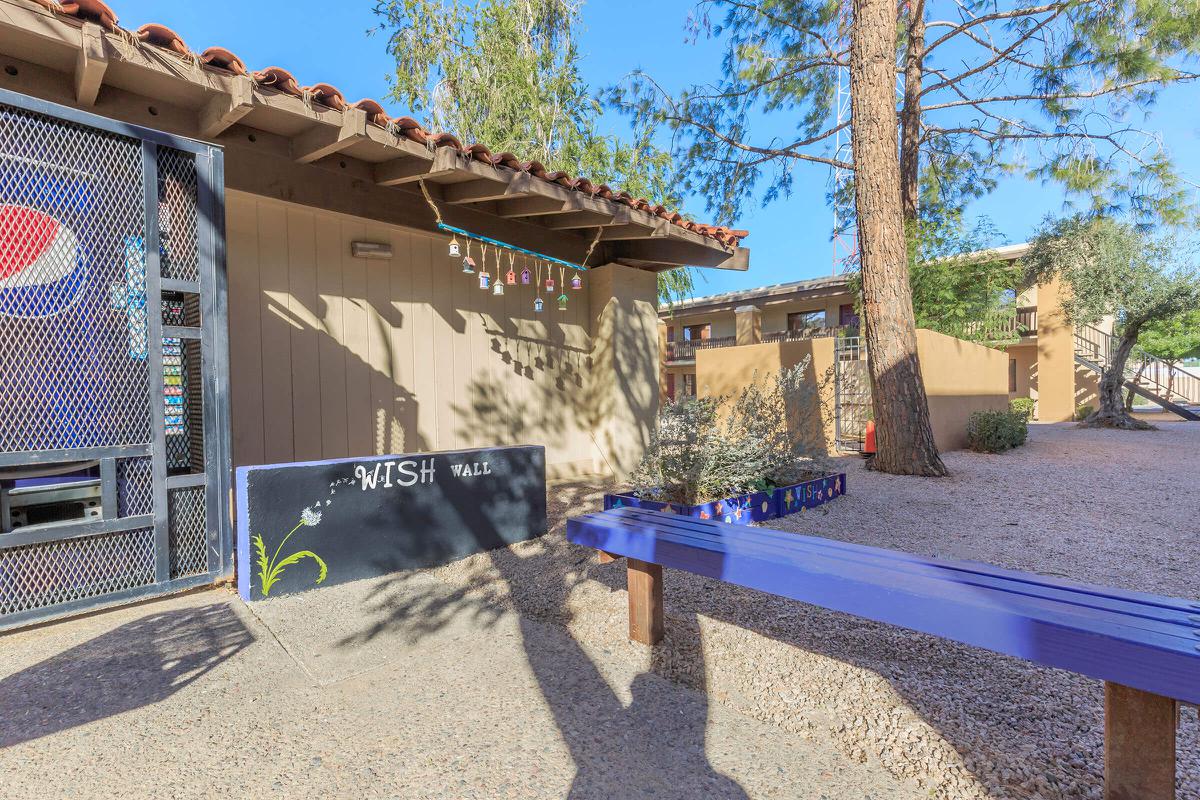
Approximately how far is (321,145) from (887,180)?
5.77 meters

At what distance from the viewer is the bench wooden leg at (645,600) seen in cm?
255

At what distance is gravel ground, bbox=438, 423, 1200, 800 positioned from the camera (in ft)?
5.86

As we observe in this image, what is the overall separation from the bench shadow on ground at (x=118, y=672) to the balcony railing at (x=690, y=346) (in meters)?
20.6

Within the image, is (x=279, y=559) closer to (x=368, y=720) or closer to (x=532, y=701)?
(x=368, y=720)

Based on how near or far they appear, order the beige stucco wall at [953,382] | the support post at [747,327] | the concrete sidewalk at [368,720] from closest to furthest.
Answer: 1. the concrete sidewalk at [368,720]
2. the beige stucco wall at [953,382]
3. the support post at [747,327]

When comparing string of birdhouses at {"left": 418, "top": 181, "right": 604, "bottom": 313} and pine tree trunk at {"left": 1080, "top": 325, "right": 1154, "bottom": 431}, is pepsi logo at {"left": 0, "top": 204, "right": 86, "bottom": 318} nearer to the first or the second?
string of birdhouses at {"left": 418, "top": 181, "right": 604, "bottom": 313}

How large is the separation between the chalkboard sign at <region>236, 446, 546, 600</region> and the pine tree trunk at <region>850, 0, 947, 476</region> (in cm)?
429

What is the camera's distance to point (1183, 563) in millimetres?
3576

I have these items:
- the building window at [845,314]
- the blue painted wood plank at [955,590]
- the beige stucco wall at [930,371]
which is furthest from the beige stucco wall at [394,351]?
the building window at [845,314]

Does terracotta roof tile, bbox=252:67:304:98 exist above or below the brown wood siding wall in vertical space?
above

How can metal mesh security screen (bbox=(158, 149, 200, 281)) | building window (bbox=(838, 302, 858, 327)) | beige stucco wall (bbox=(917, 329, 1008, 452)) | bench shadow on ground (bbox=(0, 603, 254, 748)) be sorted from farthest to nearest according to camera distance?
building window (bbox=(838, 302, 858, 327)) → beige stucco wall (bbox=(917, 329, 1008, 452)) → metal mesh security screen (bbox=(158, 149, 200, 281)) → bench shadow on ground (bbox=(0, 603, 254, 748))

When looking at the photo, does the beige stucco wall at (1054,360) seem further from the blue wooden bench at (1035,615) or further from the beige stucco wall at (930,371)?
the blue wooden bench at (1035,615)

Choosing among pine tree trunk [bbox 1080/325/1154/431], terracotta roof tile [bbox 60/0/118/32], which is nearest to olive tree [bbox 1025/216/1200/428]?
pine tree trunk [bbox 1080/325/1154/431]

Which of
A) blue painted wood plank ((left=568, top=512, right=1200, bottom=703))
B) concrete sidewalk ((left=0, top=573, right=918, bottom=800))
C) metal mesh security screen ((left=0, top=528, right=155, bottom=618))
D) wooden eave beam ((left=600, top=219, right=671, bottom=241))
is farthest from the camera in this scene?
wooden eave beam ((left=600, top=219, right=671, bottom=241))
